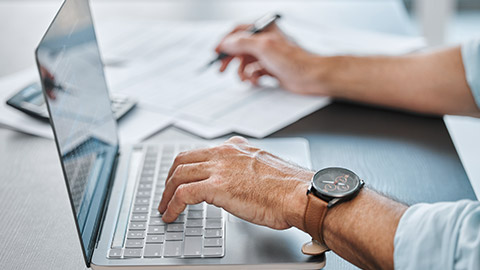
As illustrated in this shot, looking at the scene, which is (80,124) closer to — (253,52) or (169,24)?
(253,52)

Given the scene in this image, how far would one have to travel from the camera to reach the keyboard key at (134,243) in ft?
2.37

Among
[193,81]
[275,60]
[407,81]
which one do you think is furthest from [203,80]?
[407,81]

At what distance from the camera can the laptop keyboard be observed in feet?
2.33

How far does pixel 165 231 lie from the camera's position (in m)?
0.75

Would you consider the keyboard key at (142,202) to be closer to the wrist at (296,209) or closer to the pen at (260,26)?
the wrist at (296,209)

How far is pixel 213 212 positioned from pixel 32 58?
0.79 metres

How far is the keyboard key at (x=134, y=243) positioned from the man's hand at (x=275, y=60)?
1.79 feet

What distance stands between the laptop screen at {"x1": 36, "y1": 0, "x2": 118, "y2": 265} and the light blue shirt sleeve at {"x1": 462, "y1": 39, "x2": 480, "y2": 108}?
656 millimetres

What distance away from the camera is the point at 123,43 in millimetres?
1427

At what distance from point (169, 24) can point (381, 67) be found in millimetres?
644

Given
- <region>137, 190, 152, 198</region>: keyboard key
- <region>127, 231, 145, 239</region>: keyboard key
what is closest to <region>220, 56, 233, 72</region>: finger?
<region>137, 190, 152, 198</region>: keyboard key

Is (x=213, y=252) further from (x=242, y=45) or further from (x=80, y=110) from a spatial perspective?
(x=242, y=45)

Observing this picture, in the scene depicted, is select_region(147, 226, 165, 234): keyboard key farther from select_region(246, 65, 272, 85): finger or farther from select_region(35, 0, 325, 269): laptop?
select_region(246, 65, 272, 85): finger

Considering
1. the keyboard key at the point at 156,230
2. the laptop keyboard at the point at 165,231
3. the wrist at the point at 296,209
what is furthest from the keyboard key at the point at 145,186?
the wrist at the point at 296,209
